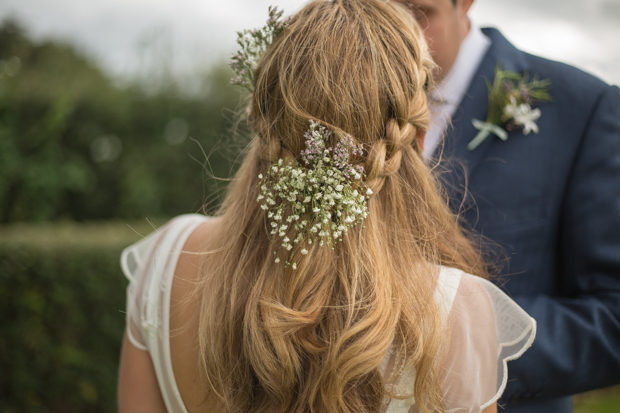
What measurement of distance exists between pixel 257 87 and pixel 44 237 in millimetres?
3836

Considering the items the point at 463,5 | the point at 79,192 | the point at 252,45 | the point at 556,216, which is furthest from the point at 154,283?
the point at 79,192

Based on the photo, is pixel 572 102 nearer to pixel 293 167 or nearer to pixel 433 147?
pixel 433 147

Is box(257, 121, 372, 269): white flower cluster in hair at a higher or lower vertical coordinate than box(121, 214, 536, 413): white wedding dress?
higher

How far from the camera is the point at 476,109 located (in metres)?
2.24

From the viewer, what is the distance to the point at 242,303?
141cm

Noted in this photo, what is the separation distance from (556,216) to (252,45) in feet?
5.14

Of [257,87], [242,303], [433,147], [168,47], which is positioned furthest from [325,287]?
[168,47]

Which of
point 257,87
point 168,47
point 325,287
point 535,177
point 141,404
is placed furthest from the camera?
point 168,47

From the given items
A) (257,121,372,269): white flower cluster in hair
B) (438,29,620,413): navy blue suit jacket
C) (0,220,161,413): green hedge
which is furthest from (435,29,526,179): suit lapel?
(0,220,161,413): green hedge

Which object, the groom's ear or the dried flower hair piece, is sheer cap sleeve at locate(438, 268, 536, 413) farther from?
the groom's ear

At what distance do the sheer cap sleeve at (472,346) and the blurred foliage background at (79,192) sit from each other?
1.13 meters

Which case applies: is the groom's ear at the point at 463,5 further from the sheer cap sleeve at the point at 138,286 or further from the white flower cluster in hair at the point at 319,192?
the sheer cap sleeve at the point at 138,286

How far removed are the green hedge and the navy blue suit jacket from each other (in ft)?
11.8

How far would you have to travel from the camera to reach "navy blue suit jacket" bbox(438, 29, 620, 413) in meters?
1.86
